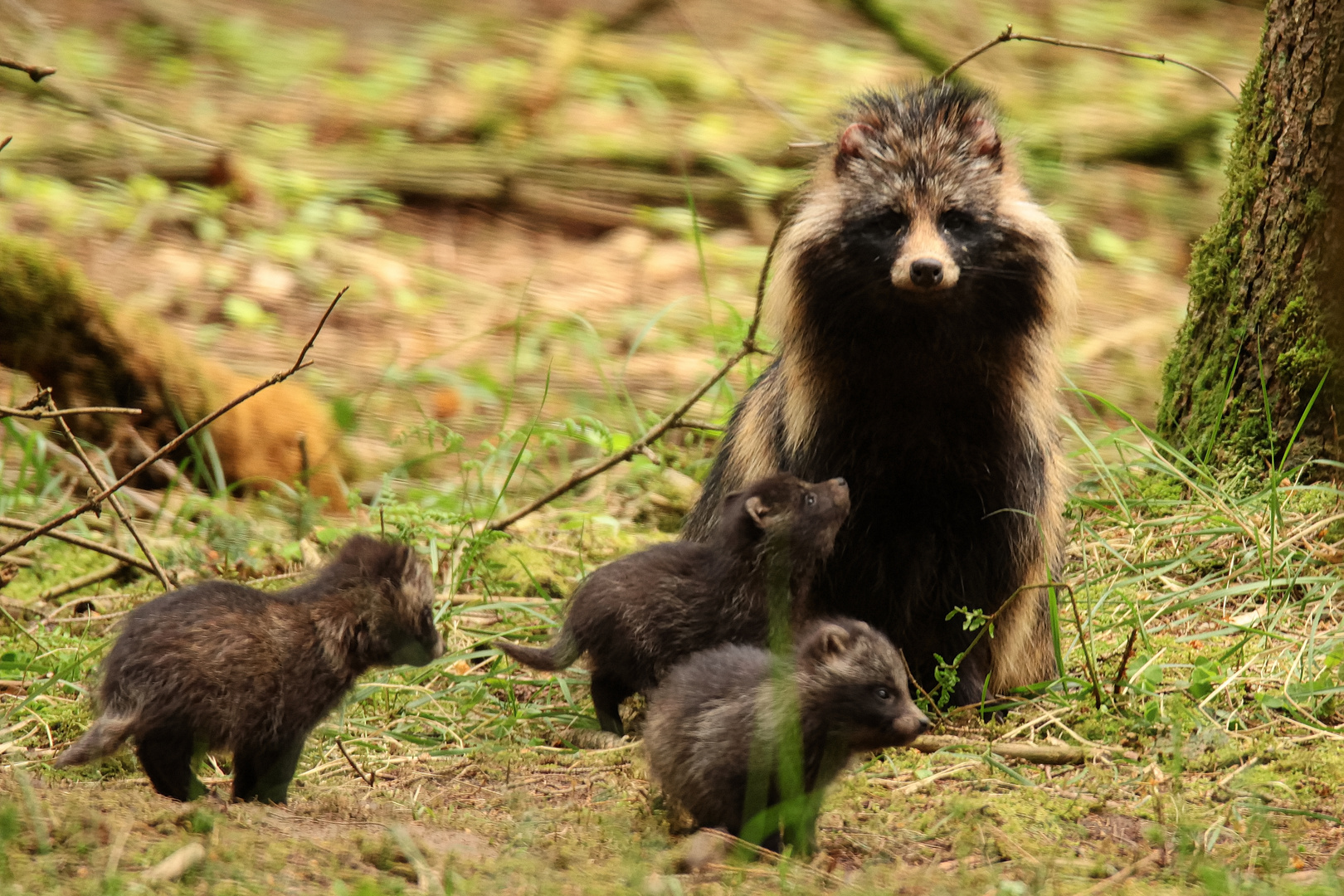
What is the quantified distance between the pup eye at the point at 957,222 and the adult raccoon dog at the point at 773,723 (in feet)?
4.67

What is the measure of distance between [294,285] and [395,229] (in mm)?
1255

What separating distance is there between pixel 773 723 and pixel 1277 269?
324 cm

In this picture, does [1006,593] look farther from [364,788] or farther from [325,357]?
[325,357]

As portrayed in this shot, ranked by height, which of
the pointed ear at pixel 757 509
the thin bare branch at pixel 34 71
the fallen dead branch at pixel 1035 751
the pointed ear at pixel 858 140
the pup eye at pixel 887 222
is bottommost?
the fallen dead branch at pixel 1035 751

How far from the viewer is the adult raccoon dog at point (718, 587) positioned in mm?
4398

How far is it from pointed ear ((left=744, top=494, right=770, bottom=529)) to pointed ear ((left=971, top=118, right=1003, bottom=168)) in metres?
1.35

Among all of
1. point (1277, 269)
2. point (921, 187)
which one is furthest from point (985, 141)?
point (1277, 269)

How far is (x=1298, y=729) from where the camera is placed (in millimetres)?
4266

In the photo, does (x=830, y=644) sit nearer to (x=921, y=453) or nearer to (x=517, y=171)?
(x=921, y=453)

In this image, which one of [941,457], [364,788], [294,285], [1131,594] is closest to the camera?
→ [364,788]

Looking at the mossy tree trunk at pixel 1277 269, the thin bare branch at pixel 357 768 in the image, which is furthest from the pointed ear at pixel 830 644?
the mossy tree trunk at pixel 1277 269

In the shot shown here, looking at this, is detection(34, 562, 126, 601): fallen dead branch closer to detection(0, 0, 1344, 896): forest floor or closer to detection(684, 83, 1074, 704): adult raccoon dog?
detection(0, 0, 1344, 896): forest floor

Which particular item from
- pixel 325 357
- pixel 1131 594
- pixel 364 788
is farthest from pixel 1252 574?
pixel 325 357

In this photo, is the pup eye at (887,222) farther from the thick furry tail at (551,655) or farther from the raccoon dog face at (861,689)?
the thick furry tail at (551,655)
